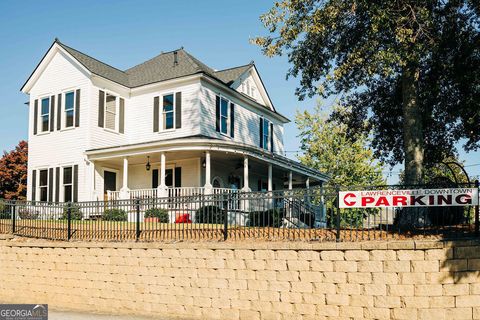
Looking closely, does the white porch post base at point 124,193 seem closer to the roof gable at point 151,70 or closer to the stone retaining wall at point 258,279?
the roof gable at point 151,70

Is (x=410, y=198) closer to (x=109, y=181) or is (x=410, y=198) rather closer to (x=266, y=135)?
(x=109, y=181)

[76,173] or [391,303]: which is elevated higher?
[76,173]

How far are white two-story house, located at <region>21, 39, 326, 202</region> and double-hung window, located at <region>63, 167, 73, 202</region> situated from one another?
0.05 meters

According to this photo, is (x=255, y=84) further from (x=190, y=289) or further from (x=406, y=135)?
(x=190, y=289)

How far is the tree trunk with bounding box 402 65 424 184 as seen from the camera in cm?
1422

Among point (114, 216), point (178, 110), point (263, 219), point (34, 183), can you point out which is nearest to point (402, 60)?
point (263, 219)

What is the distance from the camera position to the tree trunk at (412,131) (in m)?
14.2

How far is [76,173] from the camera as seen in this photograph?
73.3ft

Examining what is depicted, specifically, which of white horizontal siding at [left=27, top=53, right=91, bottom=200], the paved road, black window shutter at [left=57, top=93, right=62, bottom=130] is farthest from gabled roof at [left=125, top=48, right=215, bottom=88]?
the paved road

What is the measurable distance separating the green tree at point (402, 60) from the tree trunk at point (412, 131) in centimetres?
3

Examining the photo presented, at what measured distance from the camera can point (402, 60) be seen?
13.2 m

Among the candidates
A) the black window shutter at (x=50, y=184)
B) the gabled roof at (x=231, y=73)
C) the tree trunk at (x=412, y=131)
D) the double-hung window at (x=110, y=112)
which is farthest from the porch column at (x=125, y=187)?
the tree trunk at (x=412, y=131)

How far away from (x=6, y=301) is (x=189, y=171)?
9.76m

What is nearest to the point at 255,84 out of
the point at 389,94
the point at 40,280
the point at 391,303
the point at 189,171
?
the point at 189,171
